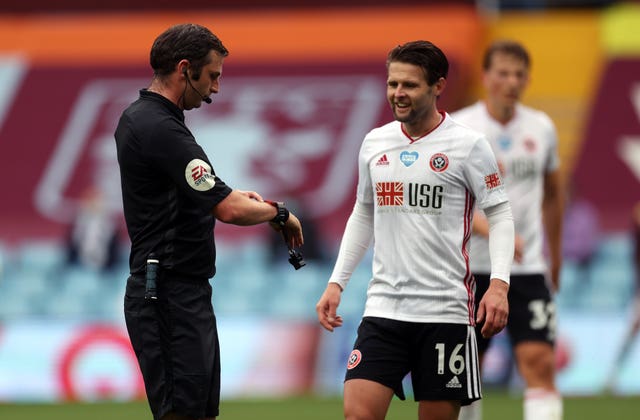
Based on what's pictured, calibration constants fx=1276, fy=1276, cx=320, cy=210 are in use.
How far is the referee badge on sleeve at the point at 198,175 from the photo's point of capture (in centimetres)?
501

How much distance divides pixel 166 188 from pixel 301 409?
19.2ft

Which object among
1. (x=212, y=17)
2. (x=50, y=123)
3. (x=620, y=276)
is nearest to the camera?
(x=620, y=276)

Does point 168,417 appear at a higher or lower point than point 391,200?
lower

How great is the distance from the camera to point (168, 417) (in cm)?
521

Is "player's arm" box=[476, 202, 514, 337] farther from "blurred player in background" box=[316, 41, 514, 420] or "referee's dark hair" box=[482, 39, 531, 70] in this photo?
"referee's dark hair" box=[482, 39, 531, 70]

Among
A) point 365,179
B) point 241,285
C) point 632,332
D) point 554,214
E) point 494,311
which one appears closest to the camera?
point 494,311

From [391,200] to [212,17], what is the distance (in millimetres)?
12555

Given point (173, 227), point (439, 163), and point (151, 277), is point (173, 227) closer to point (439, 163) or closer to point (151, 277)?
point (151, 277)

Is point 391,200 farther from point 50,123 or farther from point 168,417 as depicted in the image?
point 50,123

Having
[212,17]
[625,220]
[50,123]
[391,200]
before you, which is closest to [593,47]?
[625,220]

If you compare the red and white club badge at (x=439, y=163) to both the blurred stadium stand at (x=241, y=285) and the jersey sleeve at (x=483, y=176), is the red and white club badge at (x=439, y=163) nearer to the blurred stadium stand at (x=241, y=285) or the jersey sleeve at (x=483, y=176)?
the jersey sleeve at (x=483, y=176)

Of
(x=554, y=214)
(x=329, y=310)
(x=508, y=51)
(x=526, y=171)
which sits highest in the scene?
(x=508, y=51)

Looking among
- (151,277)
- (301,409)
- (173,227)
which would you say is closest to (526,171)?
(173,227)

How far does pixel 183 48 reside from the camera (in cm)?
514
